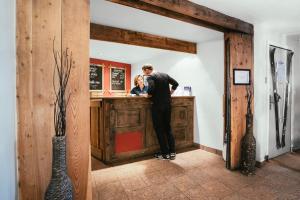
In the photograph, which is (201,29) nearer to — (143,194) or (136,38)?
(136,38)

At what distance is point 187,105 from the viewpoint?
4.32m

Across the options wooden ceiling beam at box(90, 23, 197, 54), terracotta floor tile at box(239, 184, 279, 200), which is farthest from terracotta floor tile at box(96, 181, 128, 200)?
wooden ceiling beam at box(90, 23, 197, 54)

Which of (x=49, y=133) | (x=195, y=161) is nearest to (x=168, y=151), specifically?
(x=195, y=161)

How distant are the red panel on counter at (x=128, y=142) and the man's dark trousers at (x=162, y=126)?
364 millimetres

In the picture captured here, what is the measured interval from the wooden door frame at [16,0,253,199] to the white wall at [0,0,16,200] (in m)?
0.04

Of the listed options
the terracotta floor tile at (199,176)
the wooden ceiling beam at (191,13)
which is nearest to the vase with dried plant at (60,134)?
the wooden ceiling beam at (191,13)

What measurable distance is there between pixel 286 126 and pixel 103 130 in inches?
140

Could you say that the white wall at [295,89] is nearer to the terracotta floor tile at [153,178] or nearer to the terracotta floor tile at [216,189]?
the terracotta floor tile at [216,189]

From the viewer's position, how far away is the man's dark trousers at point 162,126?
3.48 m

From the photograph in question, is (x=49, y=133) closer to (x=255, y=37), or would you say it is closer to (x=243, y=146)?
(x=243, y=146)

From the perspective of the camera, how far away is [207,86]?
4.11 metres

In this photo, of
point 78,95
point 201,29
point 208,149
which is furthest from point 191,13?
point 208,149

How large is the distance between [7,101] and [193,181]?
2317 millimetres

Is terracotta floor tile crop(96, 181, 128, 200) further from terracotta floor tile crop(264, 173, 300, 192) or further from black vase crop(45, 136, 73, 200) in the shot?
terracotta floor tile crop(264, 173, 300, 192)
